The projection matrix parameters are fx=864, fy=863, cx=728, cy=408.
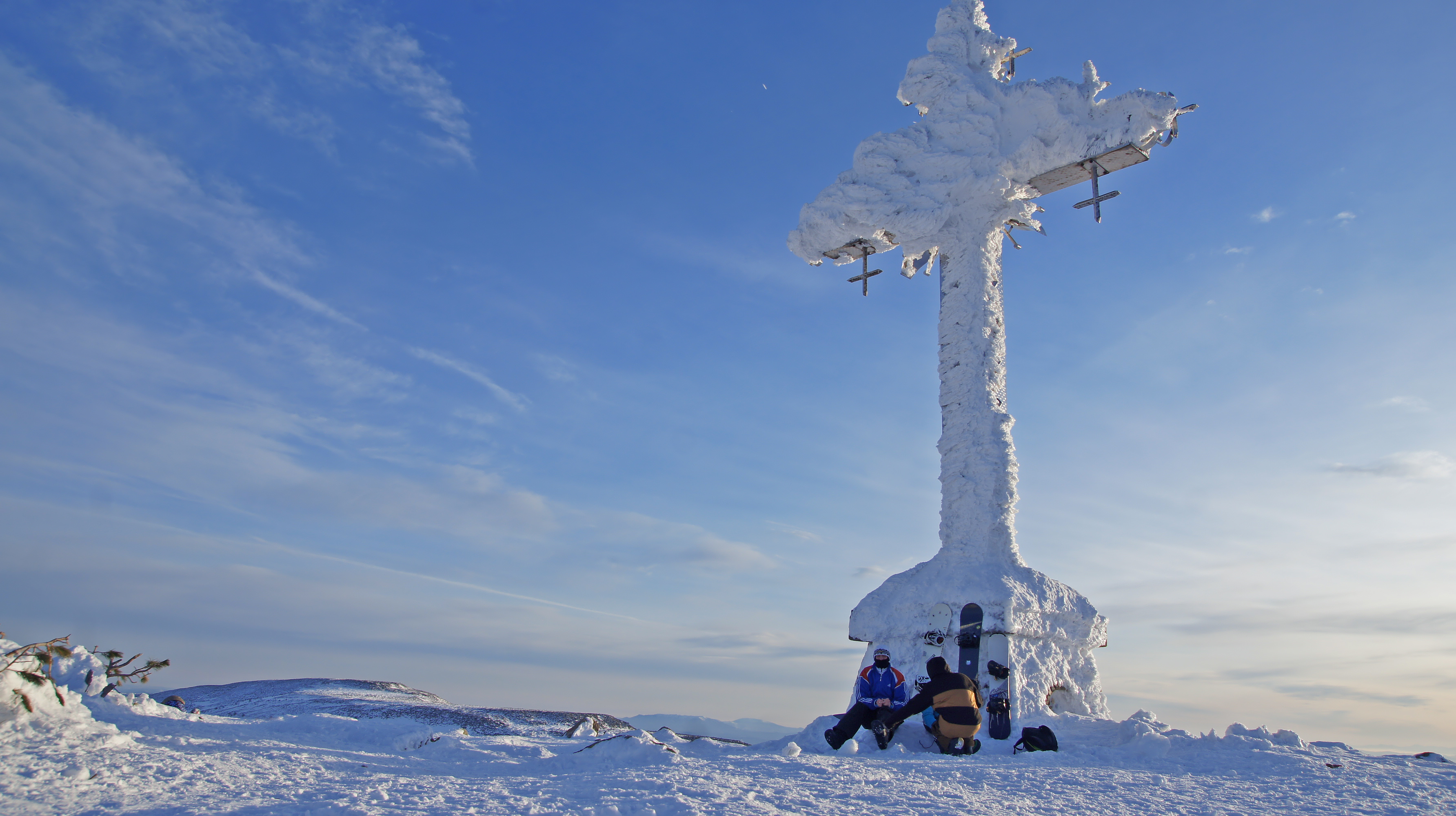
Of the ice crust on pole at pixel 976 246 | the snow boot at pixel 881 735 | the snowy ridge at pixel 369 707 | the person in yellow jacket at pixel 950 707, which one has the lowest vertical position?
the snowy ridge at pixel 369 707

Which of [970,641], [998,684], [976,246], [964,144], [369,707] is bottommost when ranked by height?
[369,707]

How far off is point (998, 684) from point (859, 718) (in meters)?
2.18

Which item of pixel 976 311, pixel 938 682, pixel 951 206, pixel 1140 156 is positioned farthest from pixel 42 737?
pixel 1140 156

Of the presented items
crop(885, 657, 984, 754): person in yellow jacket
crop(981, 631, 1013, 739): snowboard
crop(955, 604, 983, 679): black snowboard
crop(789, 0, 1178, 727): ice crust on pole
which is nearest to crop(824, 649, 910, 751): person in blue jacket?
crop(885, 657, 984, 754): person in yellow jacket

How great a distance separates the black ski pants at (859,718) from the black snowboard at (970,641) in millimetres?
1820

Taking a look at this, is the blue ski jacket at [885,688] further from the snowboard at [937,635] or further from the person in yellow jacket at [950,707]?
the snowboard at [937,635]

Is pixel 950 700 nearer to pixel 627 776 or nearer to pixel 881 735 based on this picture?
pixel 881 735

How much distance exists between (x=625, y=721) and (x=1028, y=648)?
5.89m

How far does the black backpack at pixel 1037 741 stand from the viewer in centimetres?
871

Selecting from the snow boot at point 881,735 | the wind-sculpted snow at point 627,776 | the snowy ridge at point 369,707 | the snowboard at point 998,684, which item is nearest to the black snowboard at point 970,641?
the snowboard at point 998,684

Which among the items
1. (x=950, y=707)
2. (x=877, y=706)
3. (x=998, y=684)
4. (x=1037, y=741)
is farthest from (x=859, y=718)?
(x=998, y=684)

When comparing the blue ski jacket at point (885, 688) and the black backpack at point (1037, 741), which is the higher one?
the blue ski jacket at point (885, 688)

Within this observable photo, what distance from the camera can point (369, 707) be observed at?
11.7m

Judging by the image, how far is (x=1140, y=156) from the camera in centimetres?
1162
